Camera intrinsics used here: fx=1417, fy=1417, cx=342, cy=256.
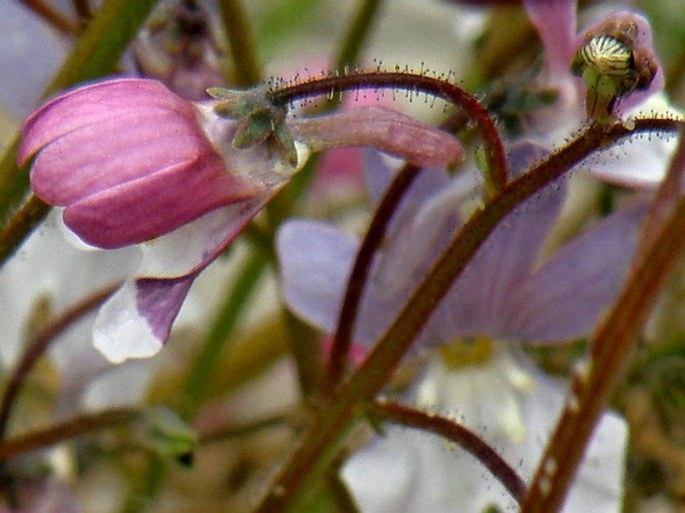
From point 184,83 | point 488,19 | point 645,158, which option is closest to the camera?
point 645,158

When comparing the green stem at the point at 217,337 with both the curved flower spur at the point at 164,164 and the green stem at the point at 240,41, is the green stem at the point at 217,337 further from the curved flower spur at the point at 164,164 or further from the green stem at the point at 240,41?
the curved flower spur at the point at 164,164

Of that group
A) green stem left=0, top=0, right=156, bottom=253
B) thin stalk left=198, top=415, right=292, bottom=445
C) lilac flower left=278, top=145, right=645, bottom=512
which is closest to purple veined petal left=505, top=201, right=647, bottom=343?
lilac flower left=278, top=145, right=645, bottom=512

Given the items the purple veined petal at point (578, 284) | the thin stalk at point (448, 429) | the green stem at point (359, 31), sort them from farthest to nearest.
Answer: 1. the green stem at point (359, 31)
2. the purple veined petal at point (578, 284)
3. the thin stalk at point (448, 429)

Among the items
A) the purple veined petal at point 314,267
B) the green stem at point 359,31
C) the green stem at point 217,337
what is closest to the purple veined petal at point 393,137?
the purple veined petal at point 314,267

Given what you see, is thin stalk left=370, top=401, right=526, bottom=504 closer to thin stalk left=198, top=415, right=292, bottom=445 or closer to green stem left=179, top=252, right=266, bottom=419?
thin stalk left=198, top=415, right=292, bottom=445

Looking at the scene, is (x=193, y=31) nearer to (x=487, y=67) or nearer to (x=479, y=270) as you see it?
(x=479, y=270)

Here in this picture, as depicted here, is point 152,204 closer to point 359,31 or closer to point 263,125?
point 263,125

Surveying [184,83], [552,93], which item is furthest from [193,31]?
[552,93]
